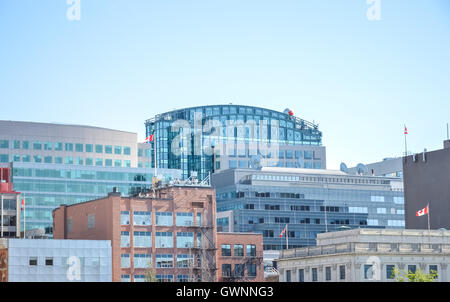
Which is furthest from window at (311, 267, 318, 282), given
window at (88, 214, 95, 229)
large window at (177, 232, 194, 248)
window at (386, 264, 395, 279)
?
window at (88, 214, 95, 229)

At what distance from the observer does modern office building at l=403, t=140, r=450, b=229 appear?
140 meters

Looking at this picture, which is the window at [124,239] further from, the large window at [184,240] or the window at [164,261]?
the large window at [184,240]

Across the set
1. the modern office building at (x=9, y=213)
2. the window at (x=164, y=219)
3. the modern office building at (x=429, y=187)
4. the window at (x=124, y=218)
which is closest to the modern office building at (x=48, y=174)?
the modern office building at (x=9, y=213)

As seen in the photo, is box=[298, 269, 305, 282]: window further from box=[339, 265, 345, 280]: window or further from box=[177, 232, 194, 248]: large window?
box=[177, 232, 194, 248]: large window

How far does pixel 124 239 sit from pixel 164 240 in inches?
270

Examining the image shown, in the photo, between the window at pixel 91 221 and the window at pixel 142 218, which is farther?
the window at pixel 91 221

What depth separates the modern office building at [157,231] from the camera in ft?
443

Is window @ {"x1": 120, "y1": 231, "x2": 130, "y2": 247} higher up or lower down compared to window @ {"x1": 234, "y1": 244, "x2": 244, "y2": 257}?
higher up

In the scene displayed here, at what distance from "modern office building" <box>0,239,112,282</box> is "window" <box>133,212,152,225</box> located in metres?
7.18

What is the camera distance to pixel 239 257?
5758 inches

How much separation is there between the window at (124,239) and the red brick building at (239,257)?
→ 15.7 m

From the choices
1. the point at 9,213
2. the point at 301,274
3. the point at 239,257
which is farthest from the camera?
the point at 9,213

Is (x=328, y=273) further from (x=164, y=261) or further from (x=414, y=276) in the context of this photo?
(x=164, y=261)

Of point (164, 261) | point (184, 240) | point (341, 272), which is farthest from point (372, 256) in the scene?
point (164, 261)
